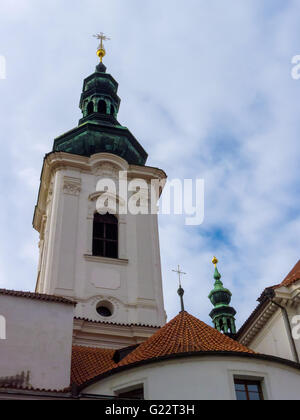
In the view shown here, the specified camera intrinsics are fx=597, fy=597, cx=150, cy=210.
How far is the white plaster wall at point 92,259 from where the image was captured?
19.2 meters

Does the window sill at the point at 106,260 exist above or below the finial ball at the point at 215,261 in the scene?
below

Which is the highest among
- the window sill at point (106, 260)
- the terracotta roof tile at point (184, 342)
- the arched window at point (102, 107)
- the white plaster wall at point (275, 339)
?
the arched window at point (102, 107)

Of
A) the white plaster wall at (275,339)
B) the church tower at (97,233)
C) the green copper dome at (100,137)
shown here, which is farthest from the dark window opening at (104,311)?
the green copper dome at (100,137)

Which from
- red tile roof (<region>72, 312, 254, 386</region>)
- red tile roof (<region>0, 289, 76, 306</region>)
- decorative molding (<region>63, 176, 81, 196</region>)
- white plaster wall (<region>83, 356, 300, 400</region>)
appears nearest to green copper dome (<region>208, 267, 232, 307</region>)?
decorative molding (<region>63, 176, 81, 196</region>)

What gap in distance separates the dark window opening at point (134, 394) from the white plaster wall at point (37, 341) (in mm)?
1323

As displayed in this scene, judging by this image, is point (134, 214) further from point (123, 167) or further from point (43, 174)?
point (43, 174)

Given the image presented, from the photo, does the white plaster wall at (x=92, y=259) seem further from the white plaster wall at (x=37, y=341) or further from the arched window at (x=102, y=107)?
the white plaster wall at (x=37, y=341)

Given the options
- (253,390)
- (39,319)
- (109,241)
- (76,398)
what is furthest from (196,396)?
(109,241)

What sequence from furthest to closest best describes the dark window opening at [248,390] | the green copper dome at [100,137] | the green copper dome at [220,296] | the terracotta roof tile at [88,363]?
1. the green copper dome at [220,296]
2. the green copper dome at [100,137]
3. the terracotta roof tile at [88,363]
4. the dark window opening at [248,390]

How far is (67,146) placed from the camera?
2445 cm

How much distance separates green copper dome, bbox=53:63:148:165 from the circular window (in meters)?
6.89

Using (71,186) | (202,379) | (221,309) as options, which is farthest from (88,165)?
(221,309)

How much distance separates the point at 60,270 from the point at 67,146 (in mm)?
6746

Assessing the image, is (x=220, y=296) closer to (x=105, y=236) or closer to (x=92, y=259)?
(x=105, y=236)
